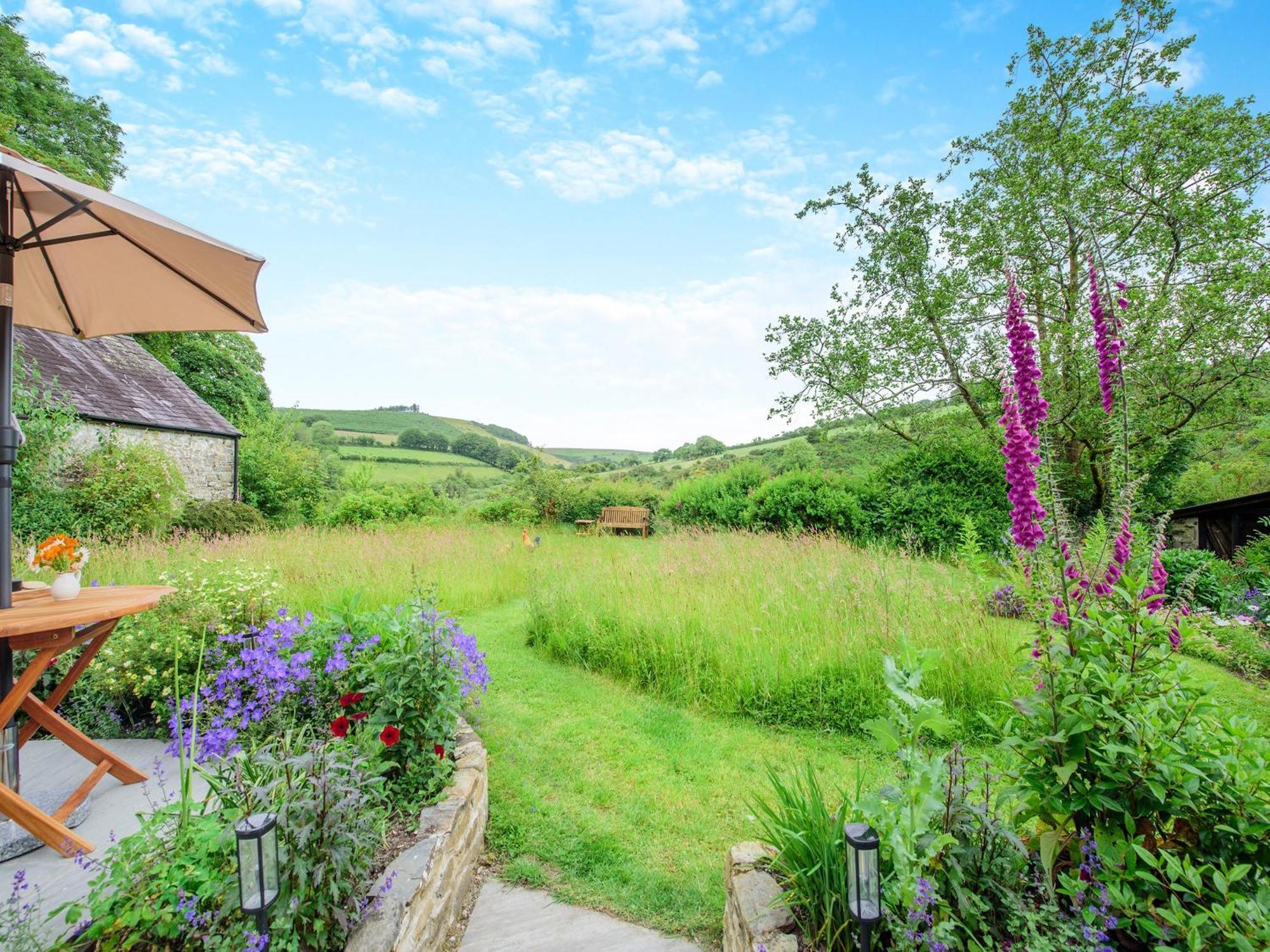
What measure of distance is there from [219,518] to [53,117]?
13369mm

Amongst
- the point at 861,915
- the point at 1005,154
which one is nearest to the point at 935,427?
the point at 1005,154

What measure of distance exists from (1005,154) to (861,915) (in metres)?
13.5

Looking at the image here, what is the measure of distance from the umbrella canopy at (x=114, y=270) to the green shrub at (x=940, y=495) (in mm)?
10336

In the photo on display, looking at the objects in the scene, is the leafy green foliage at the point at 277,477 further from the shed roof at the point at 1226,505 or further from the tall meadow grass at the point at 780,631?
the shed roof at the point at 1226,505

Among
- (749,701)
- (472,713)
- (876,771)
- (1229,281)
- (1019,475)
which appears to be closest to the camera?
(1019,475)

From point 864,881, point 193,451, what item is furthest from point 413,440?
point 864,881

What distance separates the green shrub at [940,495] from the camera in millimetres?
10297

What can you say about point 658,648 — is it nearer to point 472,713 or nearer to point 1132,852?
point 472,713

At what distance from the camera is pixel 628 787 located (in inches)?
118

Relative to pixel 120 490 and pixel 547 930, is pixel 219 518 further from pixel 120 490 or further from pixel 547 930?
pixel 547 930

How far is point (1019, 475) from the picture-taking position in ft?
5.25

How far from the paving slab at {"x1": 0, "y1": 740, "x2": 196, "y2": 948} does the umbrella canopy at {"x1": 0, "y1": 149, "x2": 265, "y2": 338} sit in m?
2.28

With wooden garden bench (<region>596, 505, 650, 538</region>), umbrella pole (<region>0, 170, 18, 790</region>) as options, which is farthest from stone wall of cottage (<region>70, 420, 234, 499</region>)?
umbrella pole (<region>0, 170, 18, 790</region>)

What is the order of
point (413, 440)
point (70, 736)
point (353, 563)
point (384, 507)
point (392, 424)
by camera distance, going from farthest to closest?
point (392, 424) < point (413, 440) < point (384, 507) < point (353, 563) < point (70, 736)
